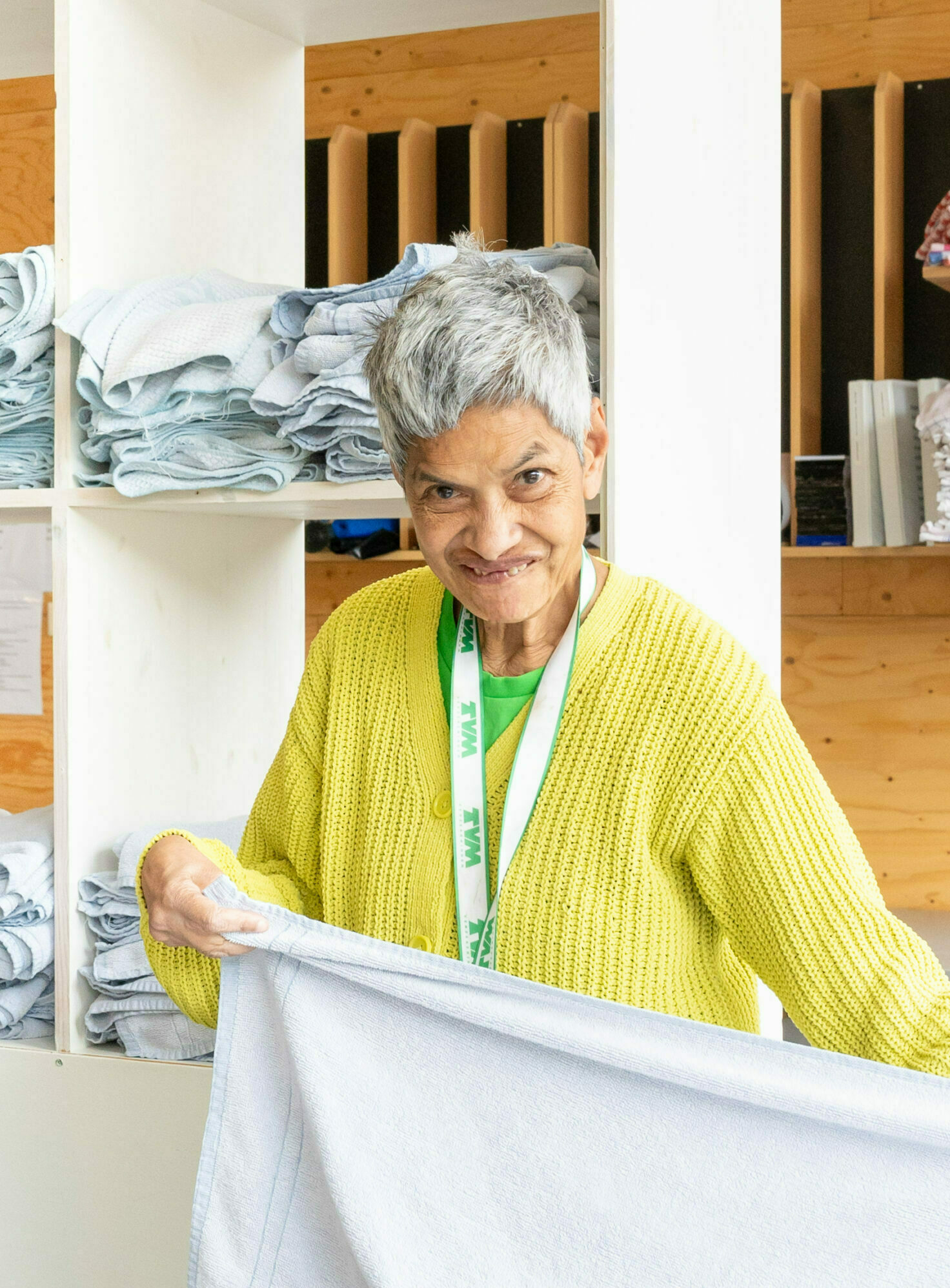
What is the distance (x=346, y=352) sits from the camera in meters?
1.38

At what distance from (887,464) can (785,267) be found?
556mm

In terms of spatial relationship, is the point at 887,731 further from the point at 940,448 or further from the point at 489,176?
the point at 489,176

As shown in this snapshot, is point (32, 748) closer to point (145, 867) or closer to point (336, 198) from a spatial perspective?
point (336, 198)

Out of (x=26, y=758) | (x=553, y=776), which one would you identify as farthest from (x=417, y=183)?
(x=553, y=776)

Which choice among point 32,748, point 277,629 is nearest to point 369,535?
point 277,629

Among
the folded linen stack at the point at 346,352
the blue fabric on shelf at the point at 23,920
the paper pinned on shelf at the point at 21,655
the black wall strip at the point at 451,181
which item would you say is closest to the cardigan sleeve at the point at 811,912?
the folded linen stack at the point at 346,352

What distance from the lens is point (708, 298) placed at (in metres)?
1.36

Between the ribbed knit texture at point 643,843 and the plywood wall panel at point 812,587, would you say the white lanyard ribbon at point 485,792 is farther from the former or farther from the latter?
the plywood wall panel at point 812,587

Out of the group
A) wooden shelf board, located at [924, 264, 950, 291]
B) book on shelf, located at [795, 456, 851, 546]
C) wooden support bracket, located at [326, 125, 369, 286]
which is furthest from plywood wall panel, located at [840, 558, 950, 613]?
wooden support bracket, located at [326, 125, 369, 286]

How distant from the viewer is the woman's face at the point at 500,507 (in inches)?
37.5

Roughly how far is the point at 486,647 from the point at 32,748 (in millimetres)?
2515

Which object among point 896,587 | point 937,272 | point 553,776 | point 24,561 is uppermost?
point 937,272

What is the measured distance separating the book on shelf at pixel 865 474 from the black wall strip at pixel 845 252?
0.15 meters

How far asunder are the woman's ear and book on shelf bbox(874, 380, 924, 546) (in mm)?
1583
